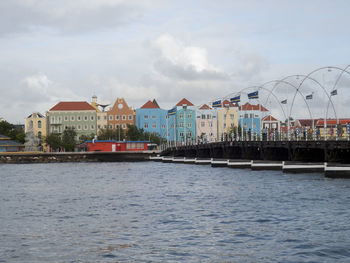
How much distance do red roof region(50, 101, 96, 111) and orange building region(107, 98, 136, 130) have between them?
5.87m

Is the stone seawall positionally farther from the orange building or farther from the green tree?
the orange building

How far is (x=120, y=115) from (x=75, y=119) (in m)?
13.5

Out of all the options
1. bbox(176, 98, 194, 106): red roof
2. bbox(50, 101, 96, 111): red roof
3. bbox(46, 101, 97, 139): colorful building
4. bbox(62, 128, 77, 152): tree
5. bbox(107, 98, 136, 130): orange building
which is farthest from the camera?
bbox(176, 98, 194, 106): red roof

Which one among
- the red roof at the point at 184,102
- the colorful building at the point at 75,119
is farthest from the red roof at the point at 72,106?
the red roof at the point at 184,102

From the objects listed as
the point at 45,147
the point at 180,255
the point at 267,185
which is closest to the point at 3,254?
the point at 180,255

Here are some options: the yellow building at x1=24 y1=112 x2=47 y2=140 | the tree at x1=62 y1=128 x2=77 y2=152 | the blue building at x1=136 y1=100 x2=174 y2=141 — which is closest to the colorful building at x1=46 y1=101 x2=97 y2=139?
the yellow building at x1=24 y1=112 x2=47 y2=140

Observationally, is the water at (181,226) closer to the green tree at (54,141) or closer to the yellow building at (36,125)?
the green tree at (54,141)

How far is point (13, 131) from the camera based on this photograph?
192125 millimetres

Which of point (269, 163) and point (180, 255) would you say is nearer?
point (180, 255)

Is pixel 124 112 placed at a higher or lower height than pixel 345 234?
higher

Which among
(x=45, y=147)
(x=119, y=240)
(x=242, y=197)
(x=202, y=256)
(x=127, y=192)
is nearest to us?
(x=202, y=256)

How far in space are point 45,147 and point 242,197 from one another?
152431 millimetres

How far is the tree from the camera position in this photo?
174 meters

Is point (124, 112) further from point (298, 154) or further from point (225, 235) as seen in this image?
point (225, 235)
